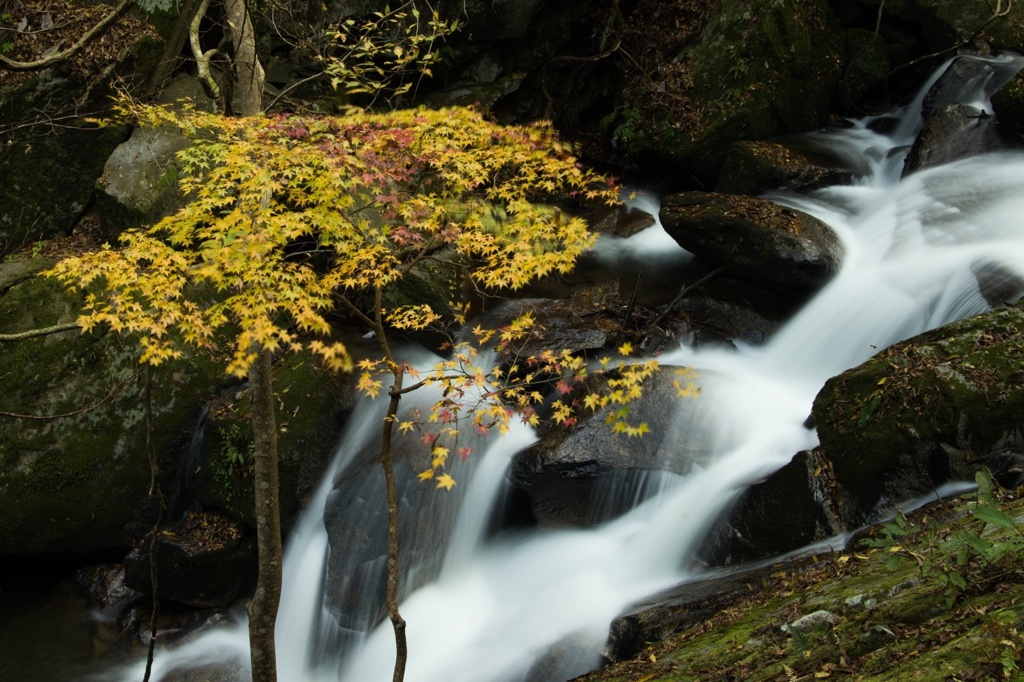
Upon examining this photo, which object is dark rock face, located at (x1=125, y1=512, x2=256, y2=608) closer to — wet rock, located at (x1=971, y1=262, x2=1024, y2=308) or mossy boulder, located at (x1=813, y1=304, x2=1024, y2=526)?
mossy boulder, located at (x1=813, y1=304, x2=1024, y2=526)

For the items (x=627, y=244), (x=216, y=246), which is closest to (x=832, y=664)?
(x=216, y=246)

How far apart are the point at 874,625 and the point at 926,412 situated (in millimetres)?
2431

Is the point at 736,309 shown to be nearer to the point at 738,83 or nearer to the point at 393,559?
the point at 738,83

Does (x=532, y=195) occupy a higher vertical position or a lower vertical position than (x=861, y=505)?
higher

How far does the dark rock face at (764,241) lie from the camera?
7961 mm

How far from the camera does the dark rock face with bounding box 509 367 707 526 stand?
6.47 meters

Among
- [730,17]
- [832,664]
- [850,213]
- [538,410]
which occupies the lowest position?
[538,410]

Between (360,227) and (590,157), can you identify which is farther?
(590,157)

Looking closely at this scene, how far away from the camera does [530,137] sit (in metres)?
8.22

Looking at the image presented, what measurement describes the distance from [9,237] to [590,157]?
8.57 metres

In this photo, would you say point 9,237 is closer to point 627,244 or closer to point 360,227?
point 360,227

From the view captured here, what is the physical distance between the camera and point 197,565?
7.40 metres

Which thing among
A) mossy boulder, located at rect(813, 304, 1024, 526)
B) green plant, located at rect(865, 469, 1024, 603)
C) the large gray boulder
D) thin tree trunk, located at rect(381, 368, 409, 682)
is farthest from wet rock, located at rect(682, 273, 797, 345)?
the large gray boulder

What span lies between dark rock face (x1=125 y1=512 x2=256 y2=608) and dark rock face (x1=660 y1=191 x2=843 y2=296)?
5.93 meters
